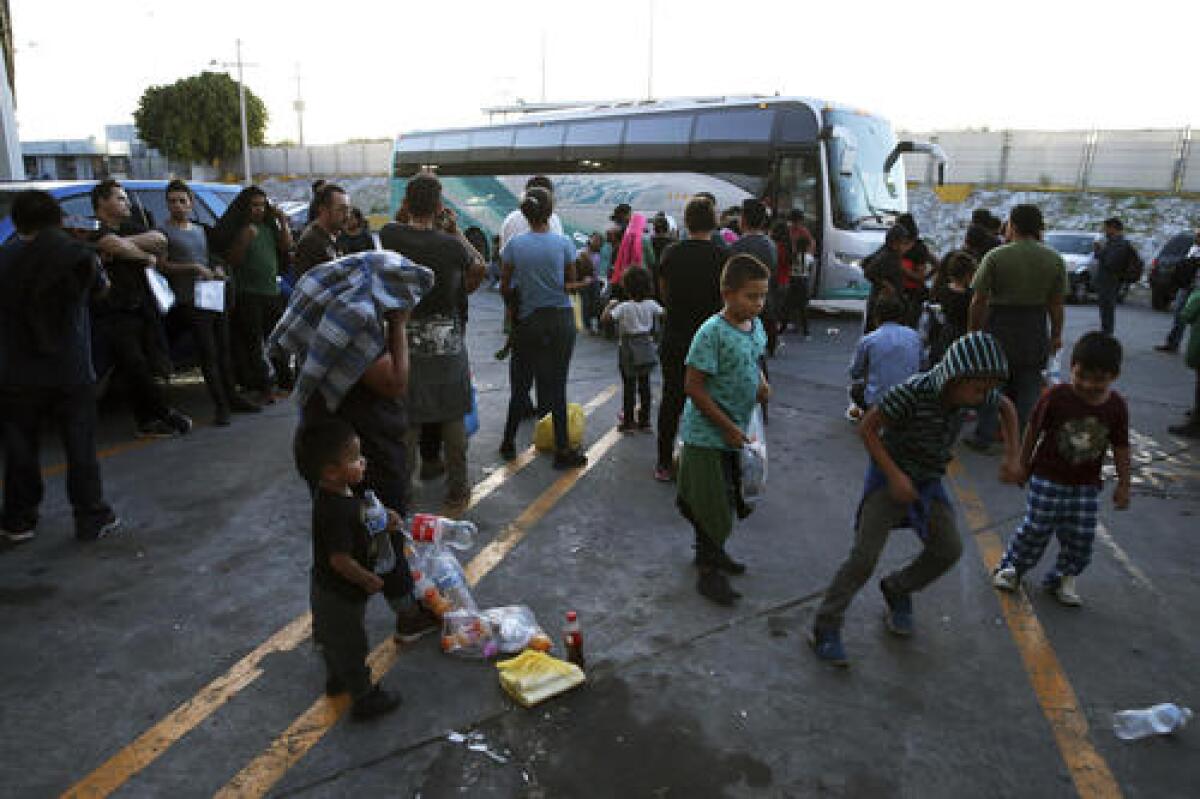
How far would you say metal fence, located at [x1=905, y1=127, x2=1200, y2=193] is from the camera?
2561 centimetres

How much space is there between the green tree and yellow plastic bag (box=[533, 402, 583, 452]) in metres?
59.9

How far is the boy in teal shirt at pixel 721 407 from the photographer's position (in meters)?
3.66

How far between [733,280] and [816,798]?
2.13 meters

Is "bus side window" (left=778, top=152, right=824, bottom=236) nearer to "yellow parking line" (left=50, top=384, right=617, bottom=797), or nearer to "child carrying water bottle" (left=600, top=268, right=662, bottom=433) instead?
"child carrying water bottle" (left=600, top=268, right=662, bottom=433)

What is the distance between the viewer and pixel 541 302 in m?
5.47

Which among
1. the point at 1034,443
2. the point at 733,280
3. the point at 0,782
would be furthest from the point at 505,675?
the point at 1034,443

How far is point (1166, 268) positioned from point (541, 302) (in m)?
16.9

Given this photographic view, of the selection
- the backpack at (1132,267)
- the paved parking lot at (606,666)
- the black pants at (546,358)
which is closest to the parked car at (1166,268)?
the backpack at (1132,267)

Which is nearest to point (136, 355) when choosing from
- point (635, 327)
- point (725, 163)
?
point (635, 327)

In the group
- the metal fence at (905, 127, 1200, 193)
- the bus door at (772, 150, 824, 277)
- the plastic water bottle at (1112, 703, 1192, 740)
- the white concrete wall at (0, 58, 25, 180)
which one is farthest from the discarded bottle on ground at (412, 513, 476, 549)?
the metal fence at (905, 127, 1200, 193)

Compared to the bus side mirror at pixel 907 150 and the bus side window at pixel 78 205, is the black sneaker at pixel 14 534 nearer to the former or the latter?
the bus side window at pixel 78 205

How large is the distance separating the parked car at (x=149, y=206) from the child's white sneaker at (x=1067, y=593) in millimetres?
6321

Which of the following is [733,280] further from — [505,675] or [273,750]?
[273,750]

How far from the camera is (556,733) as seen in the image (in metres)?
2.90
